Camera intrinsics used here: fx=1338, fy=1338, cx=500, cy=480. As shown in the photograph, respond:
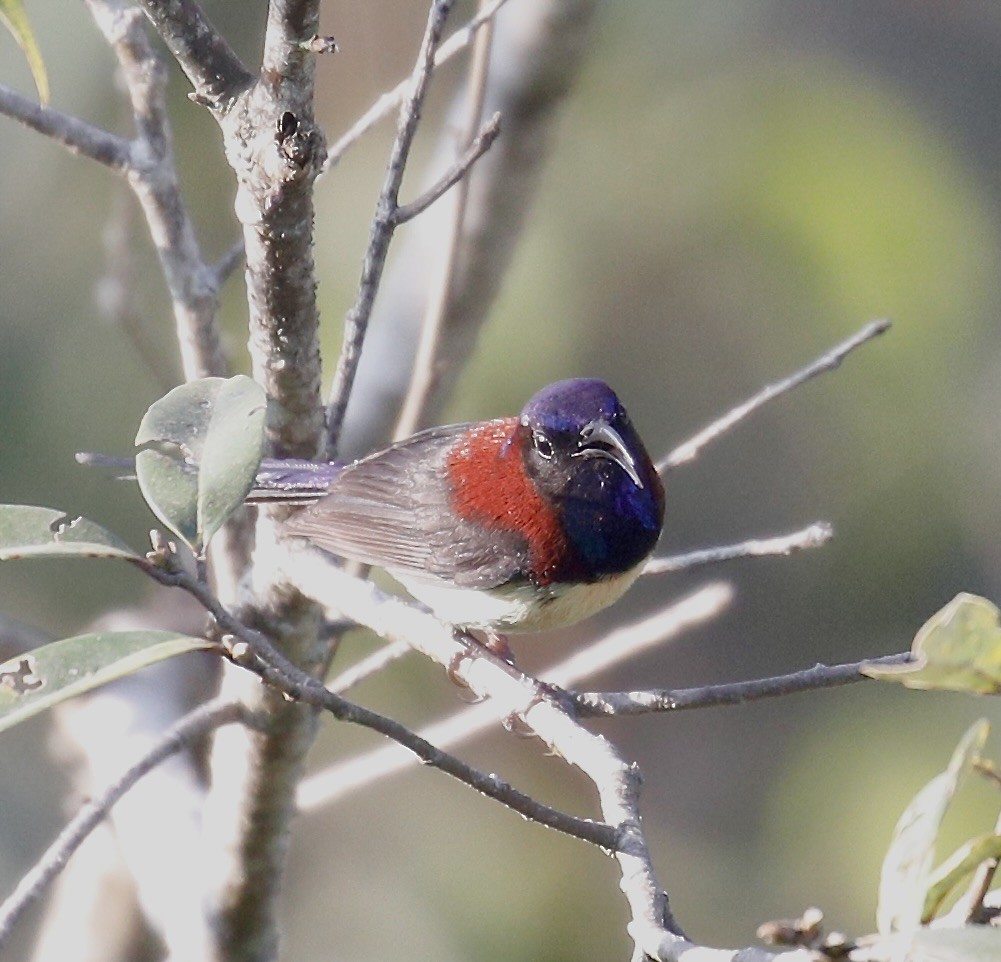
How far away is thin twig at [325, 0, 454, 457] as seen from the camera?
1631 mm

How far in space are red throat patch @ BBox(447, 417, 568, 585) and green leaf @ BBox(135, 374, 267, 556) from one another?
1.07 meters

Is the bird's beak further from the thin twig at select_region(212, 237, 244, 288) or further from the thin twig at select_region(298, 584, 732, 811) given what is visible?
the thin twig at select_region(212, 237, 244, 288)

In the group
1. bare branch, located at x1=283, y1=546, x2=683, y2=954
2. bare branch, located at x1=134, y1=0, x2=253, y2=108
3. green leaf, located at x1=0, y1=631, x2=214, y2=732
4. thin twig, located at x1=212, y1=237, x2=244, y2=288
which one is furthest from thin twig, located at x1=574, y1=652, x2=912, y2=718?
thin twig, located at x1=212, y1=237, x2=244, y2=288

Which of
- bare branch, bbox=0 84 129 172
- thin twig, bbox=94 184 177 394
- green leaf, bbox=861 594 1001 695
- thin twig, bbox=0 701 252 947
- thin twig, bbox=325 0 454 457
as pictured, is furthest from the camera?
thin twig, bbox=94 184 177 394

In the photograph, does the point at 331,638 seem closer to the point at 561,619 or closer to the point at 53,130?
the point at 561,619

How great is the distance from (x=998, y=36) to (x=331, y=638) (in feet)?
13.3

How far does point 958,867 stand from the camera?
934 mm

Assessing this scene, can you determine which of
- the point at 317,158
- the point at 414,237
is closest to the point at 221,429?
the point at 317,158

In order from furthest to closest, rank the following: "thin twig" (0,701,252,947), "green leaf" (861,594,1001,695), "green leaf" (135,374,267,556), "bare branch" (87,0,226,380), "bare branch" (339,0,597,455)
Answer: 1. "bare branch" (339,0,597,455)
2. "bare branch" (87,0,226,380)
3. "thin twig" (0,701,252,947)
4. "green leaf" (135,374,267,556)
5. "green leaf" (861,594,1001,695)

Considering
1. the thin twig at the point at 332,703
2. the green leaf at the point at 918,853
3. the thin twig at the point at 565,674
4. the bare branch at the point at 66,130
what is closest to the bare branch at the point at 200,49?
the bare branch at the point at 66,130

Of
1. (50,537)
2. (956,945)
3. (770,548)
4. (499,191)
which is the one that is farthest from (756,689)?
(499,191)

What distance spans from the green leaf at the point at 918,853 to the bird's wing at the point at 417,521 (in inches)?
57.2

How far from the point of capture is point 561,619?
2332 millimetres

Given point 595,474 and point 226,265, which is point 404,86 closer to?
point 226,265
